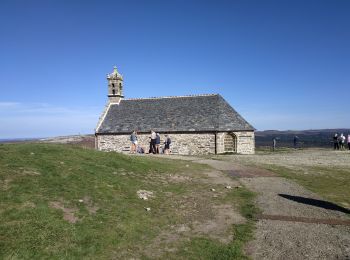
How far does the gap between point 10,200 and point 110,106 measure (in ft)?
109

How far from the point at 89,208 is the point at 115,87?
33701 mm

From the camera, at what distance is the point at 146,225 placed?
395 inches

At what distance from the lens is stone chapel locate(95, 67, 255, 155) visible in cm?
3509

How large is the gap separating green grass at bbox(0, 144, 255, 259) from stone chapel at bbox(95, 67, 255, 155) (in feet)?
60.9

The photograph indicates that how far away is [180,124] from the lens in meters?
36.8

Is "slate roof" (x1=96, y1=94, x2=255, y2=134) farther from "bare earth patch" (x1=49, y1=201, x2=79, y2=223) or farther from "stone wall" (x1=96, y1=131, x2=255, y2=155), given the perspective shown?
"bare earth patch" (x1=49, y1=201, x2=79, y2=223)

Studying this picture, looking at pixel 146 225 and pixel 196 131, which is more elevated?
pixel 196 131

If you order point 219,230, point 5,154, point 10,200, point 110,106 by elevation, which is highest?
point 110,106

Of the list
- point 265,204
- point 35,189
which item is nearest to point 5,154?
point 35,189

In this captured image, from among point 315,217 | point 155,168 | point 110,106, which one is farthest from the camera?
point 110,106

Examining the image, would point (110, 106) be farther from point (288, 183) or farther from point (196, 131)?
point (288, 183)

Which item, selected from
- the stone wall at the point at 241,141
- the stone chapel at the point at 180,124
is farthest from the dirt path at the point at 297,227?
the stone chapel at the point at 180,124

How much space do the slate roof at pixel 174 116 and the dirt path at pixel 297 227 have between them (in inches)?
806

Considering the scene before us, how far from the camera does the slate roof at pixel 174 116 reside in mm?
35719
